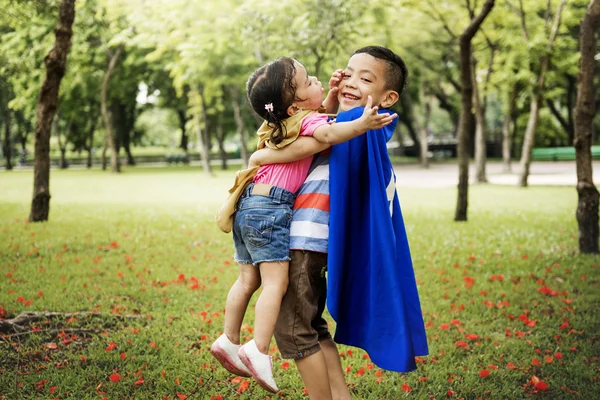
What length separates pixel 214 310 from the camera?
17.9 ft

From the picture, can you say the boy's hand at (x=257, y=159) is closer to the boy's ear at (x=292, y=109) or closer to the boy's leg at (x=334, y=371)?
the boy's ear at (x=292, y=109)

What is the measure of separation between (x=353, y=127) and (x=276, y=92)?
1.39 feet

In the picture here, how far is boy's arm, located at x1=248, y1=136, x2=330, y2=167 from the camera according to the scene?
8.03ft

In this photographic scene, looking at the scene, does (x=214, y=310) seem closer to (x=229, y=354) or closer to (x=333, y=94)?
(x=229, y=354)

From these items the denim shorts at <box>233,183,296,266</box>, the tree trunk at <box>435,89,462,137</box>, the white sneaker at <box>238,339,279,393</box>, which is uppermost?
the tree trunk at <box>435,89,462,137</box>

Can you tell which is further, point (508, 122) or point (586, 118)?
point (508, 122)

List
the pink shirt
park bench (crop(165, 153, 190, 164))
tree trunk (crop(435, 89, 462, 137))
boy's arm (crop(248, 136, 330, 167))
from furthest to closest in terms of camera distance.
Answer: park bench (crop(165, 153, 190, 164))
tree trunk (crop(435, 89, 462, 137))
the pink shirt
boy's arm (crop(248, 136, 330, 167))

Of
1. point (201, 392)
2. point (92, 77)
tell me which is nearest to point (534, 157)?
point (92, 77)

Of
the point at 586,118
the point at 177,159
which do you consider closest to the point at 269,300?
the point at 586,118

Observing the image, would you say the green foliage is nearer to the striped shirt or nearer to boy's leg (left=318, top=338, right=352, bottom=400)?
the striped shirt

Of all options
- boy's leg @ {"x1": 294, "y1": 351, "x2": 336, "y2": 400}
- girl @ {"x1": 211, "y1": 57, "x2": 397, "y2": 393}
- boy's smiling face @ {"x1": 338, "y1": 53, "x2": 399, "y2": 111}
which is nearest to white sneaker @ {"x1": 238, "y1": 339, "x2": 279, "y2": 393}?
girl @ {"x1": 211, "y1": 57, "x2": 397, "y2": 393}

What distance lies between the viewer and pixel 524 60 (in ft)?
62.0

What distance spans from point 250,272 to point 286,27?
52.8ft

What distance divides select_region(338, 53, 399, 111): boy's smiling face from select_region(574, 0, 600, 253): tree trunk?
566 cm
